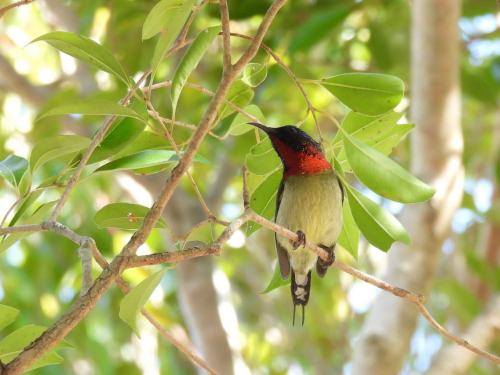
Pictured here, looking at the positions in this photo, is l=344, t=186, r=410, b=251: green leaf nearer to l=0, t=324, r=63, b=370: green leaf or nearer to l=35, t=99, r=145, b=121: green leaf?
l=35, t=99, r=145, b=121: green leaf

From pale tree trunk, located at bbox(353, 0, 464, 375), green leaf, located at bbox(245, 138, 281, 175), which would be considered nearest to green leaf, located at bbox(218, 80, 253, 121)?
green leaf, located at bbox(245, 138, 281, 175)

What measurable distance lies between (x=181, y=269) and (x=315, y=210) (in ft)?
5.16

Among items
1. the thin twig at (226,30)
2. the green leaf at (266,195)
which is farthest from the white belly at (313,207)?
the thin twig at (226,30)

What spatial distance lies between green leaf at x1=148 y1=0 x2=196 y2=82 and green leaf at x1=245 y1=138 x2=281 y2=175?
536 mm

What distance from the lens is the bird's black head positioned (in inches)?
132

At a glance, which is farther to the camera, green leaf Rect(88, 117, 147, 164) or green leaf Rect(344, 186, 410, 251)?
green leaf Rect(344, 186, 410, 251)

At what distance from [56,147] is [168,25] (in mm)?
522

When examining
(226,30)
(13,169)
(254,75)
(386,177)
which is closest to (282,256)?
(254,75)

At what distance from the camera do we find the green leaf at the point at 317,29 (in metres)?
4.55

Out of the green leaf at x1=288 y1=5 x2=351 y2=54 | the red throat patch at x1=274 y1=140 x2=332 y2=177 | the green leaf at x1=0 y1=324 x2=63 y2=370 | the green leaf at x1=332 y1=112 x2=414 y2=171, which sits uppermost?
the green leaf at x1=288 y1=5 x2=351 y2=54

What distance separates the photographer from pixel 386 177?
218 cm

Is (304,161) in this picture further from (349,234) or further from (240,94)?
(240,94)

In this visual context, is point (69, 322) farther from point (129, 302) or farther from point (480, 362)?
point (480, 362)

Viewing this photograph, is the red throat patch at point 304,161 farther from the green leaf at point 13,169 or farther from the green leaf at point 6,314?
the green leaf at point 6,314
